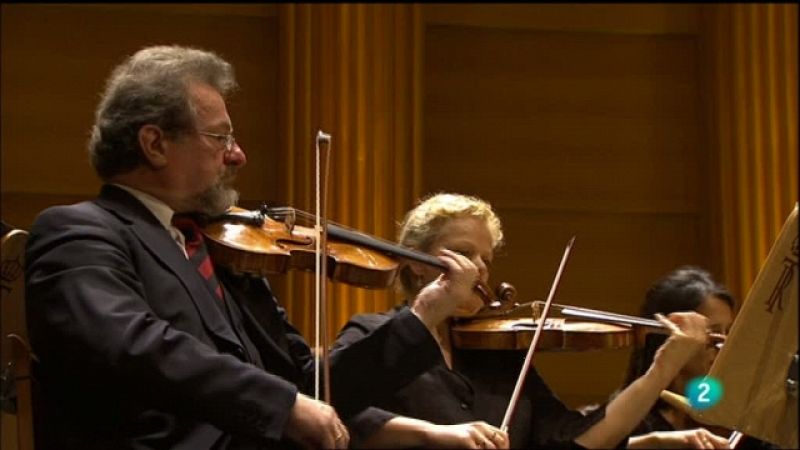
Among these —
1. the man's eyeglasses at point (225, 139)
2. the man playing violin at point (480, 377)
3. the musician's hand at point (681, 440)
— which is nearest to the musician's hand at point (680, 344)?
the man playing violin at point (480, 377)

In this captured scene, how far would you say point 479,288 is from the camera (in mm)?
2438

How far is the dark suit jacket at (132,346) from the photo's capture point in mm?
1777

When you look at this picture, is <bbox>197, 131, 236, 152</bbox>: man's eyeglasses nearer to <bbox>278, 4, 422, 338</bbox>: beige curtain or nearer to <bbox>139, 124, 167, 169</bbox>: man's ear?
<bbox>139, 124, 167, 169</bbox>: man's ear

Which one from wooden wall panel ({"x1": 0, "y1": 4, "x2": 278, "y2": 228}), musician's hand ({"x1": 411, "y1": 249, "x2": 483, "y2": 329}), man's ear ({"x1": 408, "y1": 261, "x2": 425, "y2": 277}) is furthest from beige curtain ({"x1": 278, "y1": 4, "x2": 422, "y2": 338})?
musician's hand ({"x1": 411, "y1": 249, "x2": 483, "y2": 329})

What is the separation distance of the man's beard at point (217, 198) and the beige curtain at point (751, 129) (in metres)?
1.94

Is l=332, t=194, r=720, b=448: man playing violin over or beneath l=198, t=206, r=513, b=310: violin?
beneath

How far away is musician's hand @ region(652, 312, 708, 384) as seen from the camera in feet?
7.96

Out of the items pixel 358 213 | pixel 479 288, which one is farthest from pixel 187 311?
pixel 358 213

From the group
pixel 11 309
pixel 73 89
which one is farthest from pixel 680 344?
pixel 73 89

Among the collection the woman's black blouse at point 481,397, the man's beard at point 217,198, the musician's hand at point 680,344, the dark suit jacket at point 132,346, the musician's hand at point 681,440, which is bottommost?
the musician's hand at point 681,440

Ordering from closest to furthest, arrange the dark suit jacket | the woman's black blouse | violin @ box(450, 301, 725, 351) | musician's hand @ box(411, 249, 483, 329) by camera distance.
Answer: the dark suit jacket → musician's hand @ box(411, 249, 483, 329) → the woman's black blouse → violin @ box(450, 301, 725, 351)

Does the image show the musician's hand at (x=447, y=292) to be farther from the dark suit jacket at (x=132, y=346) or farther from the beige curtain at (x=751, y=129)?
the beige curtain at (x=751, y=129)

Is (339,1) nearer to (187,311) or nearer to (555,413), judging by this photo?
(555,413)

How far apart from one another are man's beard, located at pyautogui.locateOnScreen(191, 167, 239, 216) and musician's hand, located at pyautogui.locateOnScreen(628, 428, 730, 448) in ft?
2.84
